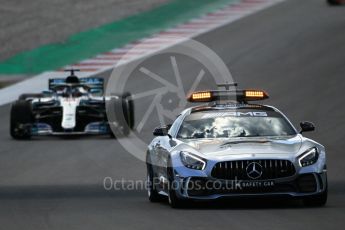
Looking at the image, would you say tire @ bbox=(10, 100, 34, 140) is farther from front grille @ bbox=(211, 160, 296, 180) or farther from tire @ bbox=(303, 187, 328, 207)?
tire @ bbox=(303, 187, 328, 207)

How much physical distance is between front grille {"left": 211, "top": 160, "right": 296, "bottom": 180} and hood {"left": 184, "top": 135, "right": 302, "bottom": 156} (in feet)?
0.42

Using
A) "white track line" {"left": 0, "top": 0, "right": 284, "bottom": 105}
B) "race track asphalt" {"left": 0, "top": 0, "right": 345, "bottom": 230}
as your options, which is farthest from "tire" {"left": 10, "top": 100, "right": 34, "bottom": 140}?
"white track line" {"left": 0, "top": 0, "right": 284, "bottom": 105}

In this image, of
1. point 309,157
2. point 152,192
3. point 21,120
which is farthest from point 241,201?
point 21,120

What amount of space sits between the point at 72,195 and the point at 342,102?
1218 cm

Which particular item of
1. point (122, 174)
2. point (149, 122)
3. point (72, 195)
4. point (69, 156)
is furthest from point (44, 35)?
point (72, 195)

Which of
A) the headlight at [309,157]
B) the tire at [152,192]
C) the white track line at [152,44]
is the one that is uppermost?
the white track line at [152,44]

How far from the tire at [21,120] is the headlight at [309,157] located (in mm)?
12038

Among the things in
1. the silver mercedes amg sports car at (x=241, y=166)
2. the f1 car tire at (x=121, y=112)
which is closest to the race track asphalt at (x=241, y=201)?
the silver mercedes amg sports car at (x=241, y=166)

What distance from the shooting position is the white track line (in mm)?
31469

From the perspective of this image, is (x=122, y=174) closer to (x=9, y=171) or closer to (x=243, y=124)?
(x=9, y=171)

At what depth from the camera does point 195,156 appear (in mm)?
11938

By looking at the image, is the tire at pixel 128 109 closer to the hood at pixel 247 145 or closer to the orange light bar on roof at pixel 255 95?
the orange light bar on roof at pixel 255 95

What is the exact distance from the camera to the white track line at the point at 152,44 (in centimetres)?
3147

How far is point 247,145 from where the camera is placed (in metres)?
12.1
